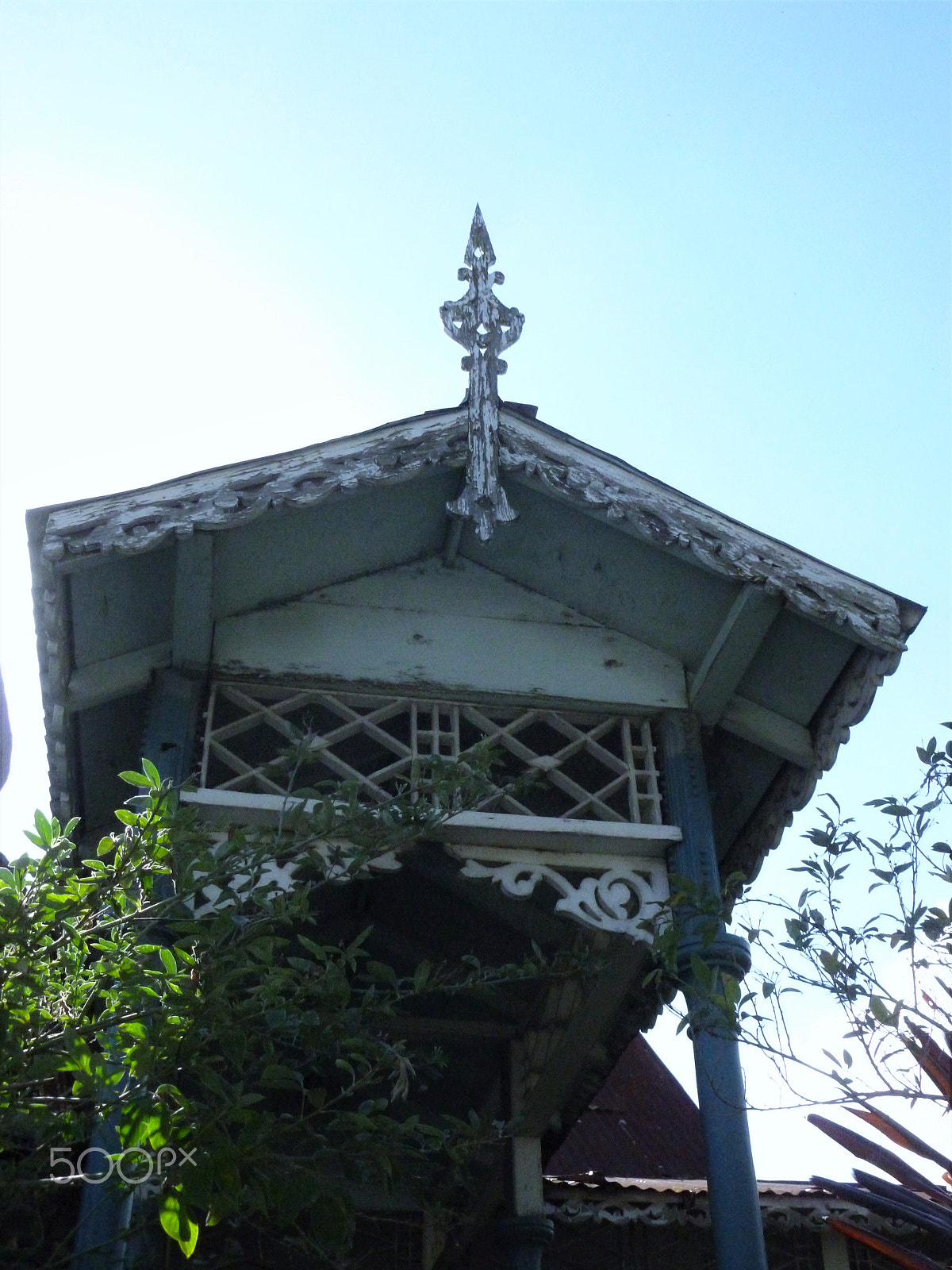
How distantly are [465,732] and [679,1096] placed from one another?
6.43 m

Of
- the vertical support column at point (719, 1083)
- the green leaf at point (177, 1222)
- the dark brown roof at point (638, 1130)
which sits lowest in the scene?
the green leaf at point (177, 1222)

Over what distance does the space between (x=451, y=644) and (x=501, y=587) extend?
471 mm

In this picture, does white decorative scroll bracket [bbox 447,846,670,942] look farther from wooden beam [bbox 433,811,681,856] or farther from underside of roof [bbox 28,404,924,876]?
underside of roof [bbox 28,404,924,876]

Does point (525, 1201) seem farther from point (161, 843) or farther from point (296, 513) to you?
point (161, 843)

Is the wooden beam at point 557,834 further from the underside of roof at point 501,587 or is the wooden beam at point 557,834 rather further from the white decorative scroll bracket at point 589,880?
the underside of roof at point 501,587

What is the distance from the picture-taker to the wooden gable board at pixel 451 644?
18.6 ft

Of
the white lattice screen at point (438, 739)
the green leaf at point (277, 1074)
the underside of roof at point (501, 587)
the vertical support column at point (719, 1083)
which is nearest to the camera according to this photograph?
the green leaf at point (277, 1074)

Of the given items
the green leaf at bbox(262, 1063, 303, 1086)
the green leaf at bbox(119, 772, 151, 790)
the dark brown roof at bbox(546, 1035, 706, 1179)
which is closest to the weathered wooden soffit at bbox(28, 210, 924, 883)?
the green leaf at bbox(119, 772, 151, 790)

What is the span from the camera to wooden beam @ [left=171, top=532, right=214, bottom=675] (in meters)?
5.27

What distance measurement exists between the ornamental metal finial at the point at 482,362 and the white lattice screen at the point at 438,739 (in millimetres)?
903

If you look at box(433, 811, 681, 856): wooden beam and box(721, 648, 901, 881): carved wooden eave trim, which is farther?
box(721, 648, 901, 881): carved wooden eave trim

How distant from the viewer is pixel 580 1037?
6.23 meters

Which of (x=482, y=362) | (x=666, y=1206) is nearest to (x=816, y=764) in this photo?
(x=482, y=362)

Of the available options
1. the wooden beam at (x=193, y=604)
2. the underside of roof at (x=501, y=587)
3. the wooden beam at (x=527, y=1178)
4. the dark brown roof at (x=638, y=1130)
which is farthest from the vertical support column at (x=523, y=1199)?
the dark brown roof at (x=638, y=1130)
